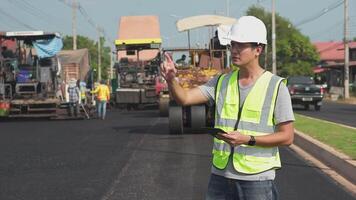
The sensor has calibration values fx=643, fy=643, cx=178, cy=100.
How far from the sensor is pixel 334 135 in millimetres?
14008

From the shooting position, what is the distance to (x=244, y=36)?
3.80 metres

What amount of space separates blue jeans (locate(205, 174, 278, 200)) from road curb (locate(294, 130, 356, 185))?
18.4 ft

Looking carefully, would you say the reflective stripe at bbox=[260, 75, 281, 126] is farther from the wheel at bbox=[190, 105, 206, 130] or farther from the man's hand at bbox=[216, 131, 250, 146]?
the wheel at bbox=[190, 105, 206, 130]

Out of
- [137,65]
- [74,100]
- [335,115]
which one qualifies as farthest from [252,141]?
[137,65]

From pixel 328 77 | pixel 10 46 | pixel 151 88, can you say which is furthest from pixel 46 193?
pixel 328 77

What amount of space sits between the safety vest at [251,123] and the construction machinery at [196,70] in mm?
11998

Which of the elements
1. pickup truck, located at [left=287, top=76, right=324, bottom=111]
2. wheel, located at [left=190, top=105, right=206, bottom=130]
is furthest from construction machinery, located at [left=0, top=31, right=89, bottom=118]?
pickup truck, located at [left=287, top=76, right=324, bottom=111]

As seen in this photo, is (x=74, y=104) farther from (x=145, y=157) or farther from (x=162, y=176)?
(x=162, y=176)

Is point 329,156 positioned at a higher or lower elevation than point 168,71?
lower

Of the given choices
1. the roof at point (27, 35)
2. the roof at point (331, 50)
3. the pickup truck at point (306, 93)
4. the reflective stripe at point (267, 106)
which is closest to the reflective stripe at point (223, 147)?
the reflective stripe at point (267, 106)

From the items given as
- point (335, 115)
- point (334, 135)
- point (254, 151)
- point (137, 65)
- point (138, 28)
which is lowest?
point (335, 115)

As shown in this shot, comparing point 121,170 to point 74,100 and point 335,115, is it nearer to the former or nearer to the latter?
point 74,100

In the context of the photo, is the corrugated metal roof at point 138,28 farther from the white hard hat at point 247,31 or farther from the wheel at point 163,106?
the white hard hat at point 247,31

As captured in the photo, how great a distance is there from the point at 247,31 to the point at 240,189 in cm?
93
